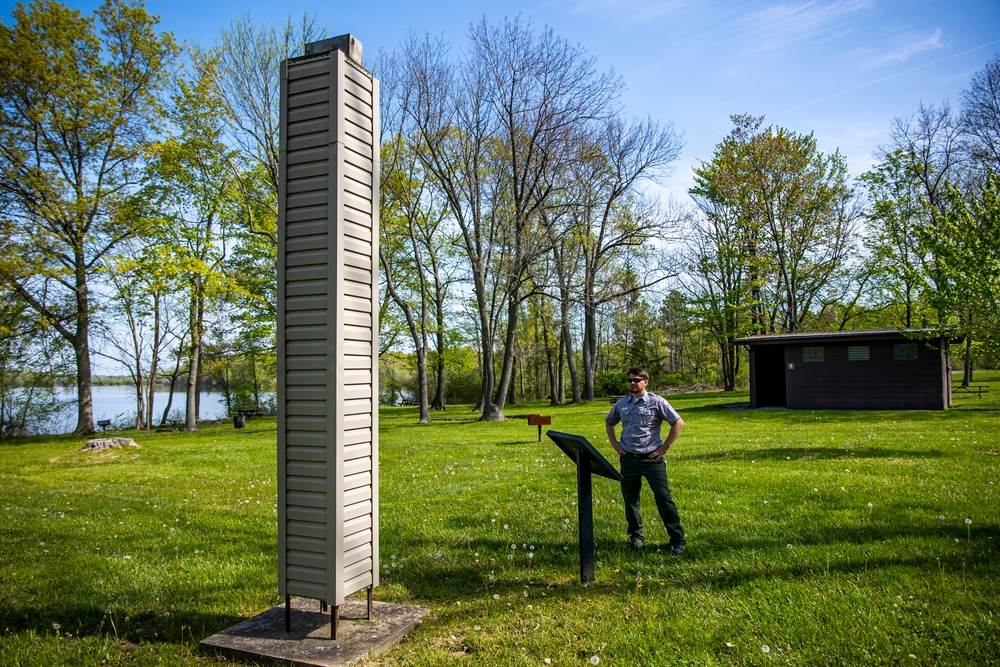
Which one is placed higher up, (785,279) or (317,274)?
(785,279)

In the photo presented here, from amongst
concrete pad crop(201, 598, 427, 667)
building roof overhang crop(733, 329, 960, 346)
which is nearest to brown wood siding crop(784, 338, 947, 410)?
building roof overhang crop(733, 329, 960, 346)

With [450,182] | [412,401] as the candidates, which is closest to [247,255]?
[450,182]

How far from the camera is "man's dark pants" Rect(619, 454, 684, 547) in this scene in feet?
18.9

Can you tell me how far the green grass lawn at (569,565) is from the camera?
397 cm

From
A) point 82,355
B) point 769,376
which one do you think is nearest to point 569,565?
point 769,376

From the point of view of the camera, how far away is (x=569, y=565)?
5.60m

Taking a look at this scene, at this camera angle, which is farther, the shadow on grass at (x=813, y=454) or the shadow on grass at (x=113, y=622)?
the shadow on grass at (x=813, y=454)

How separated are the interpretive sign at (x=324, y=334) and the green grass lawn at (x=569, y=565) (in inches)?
30.1

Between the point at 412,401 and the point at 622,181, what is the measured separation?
2459 centimetres

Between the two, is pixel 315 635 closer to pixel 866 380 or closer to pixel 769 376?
pixel 866 380

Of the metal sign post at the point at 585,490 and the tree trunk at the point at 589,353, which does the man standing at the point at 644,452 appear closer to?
the metal sign post at the point at 585,490

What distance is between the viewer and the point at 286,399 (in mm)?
4047

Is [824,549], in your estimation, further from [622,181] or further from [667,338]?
[667,338]

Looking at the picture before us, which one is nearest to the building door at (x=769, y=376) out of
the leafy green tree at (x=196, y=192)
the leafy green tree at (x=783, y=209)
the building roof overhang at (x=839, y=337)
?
the building roof overhang at (x=839, y=337)
